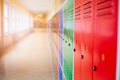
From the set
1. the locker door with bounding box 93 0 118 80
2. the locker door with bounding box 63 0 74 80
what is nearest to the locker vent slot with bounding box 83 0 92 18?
the locker door with bounding box 93 0 118 80

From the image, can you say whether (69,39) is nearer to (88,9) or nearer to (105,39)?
(88,9)

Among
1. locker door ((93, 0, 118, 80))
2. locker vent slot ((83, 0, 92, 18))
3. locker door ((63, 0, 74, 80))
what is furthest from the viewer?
locker door ((63, 0, 74, 80))

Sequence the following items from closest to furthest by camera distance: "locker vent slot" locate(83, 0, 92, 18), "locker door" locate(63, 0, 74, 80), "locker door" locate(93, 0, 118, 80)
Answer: "locker door" locate(93, 0, 118, 80) → "locker vent slot" locate(83, 0, 92, 18) → "locker door" locate(63, 0, 74, 80)

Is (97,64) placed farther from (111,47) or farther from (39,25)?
(39,25)

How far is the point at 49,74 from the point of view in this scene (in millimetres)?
4406

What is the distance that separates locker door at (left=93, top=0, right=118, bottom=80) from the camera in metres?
0.88

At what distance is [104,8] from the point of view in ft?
3.33

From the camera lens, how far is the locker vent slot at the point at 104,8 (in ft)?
3.07

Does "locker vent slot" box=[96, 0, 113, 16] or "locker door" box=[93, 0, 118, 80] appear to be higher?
"locker vent slot" box=[96, 0, 113, 16]

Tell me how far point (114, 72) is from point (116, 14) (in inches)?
10.6

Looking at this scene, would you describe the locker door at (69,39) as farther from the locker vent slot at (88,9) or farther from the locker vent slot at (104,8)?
the locker vent slot at (104,8)

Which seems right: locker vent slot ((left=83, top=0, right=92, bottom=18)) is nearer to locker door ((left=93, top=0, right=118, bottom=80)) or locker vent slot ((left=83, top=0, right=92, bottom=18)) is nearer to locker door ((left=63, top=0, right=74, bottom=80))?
locker door ((left=93, top=0, right=118, bottom=80))

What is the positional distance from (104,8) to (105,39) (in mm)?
171

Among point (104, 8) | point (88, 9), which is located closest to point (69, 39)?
point (88, 9)
